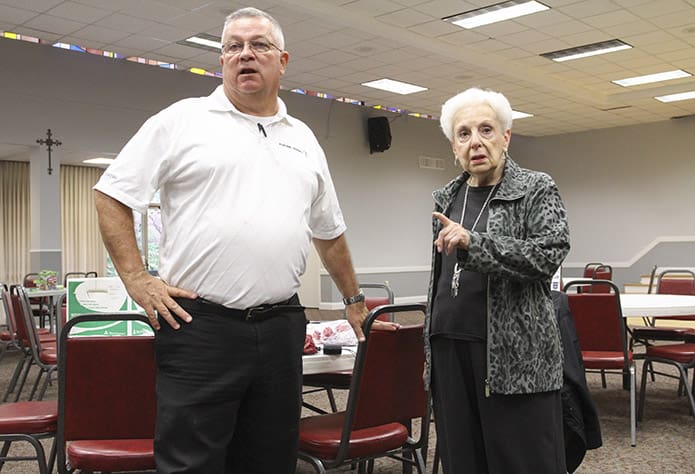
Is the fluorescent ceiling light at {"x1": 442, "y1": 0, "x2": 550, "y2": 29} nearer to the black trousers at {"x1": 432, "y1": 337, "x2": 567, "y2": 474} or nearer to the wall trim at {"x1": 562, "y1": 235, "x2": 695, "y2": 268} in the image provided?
the black trousers at {"x1": 432, "y1": 337, "x2": 567, "y2": 474}

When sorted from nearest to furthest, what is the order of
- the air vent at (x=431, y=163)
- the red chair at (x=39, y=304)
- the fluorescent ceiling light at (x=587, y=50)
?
the red chair at (x=39, y=304), the fluorescent ceiling light at (x=587, y=50), the air vent at (x=431, y=163)

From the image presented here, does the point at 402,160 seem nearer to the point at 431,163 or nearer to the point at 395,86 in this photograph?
the point at 431,163

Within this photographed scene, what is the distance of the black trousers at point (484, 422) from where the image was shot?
1.76 metres

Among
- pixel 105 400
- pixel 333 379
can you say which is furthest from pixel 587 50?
pixel 105 400

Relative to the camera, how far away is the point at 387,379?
7.39ft

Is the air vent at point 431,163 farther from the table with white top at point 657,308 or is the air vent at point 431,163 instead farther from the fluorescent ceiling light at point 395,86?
the table with white top at point 657,308

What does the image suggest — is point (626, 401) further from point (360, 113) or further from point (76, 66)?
point (360, 113)

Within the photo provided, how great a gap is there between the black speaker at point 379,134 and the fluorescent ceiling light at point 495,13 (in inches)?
189

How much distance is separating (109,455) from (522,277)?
126 centimetres

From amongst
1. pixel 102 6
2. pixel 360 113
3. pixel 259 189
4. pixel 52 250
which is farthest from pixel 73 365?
pixel 360 113

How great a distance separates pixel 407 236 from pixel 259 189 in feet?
39.6

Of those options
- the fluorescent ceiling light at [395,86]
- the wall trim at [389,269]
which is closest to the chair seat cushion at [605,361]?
the fluorescent ceiling light at [395,86]

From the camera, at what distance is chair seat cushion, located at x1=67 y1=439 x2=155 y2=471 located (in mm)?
2020

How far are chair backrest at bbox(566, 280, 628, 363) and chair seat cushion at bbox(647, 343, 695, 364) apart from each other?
34cm
